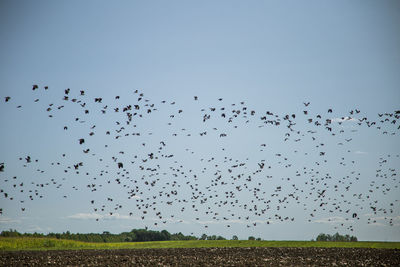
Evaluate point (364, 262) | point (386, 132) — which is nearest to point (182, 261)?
point (364, 262)

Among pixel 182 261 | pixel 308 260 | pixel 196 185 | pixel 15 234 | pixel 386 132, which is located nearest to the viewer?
pixel 182 261

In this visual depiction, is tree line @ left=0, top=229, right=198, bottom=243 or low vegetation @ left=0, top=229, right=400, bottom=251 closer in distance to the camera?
low vegetation @ left=0, top=229, right=400, bottom=251

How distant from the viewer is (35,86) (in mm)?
31906

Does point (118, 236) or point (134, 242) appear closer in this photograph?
point (134, 242)

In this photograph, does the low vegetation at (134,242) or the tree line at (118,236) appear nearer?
the low vegetation at (134,242)

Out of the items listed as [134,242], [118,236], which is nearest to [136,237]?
[118,236]

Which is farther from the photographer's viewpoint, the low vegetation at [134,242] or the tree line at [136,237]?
the tree line at [136,237]

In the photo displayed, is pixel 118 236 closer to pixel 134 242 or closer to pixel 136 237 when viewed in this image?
pixel 136 237

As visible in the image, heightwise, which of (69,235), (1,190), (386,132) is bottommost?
(69,235)

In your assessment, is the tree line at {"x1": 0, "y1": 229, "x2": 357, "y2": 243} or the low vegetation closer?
the low vegetation

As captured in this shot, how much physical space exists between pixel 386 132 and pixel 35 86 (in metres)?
34.4

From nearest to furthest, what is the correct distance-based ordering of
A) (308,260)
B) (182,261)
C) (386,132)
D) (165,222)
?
(182,261)
(308,260)
(386,132)
(165,222)

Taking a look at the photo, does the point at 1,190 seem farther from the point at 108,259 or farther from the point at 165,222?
the point at 165,222

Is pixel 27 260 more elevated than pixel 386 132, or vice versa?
pixel 386 132
